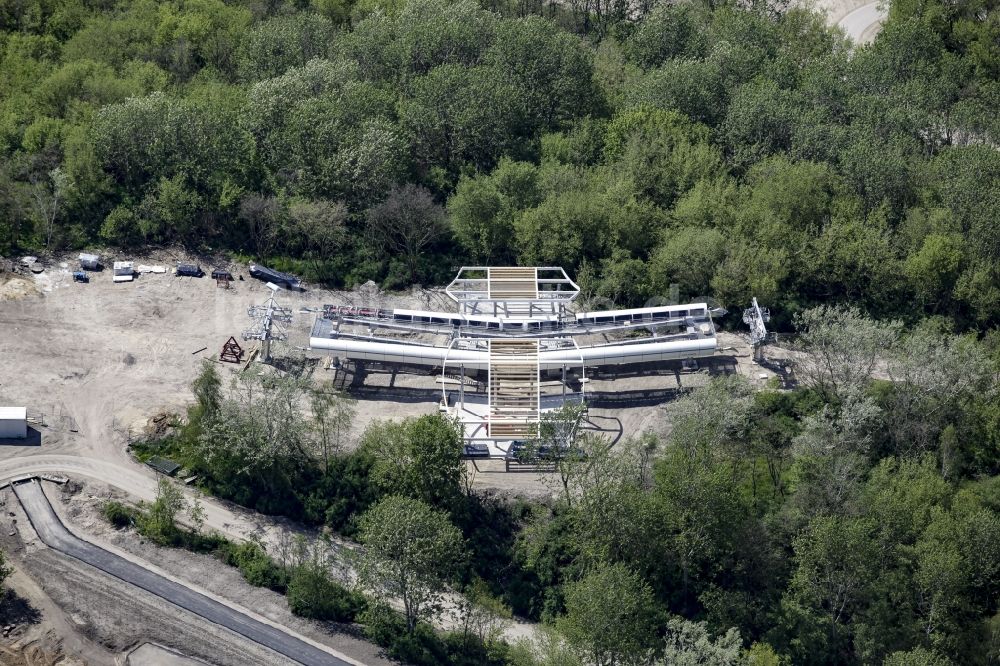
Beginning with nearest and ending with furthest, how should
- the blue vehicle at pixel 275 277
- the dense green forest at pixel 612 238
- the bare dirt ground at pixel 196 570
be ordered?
the bare dirt ground at pixel 196 570, the dense green forest at pixel 612 238, the blue vehicle at pixel 275 277

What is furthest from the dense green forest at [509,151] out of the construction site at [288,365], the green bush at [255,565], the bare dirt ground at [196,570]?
the green bush at [255,565]

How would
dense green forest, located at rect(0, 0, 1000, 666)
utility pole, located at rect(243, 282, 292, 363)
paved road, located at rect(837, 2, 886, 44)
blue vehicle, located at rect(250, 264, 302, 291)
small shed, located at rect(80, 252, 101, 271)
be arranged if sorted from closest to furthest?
dense green forest, located at rect(0, 0, 1000, 666) < utility pole, located at rect(243, 282, 292, 363) < small shed, located at rect(80, 252, 101, 271) < blue vehicle, located at rect(250, 264, 302, 291) < paved road, located at rect(837, 2, 886, 44)

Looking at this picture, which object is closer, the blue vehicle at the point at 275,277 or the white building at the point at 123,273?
the white building at the point at 123,273

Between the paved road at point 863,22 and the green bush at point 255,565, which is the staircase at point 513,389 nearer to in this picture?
the green bush at point 255,565

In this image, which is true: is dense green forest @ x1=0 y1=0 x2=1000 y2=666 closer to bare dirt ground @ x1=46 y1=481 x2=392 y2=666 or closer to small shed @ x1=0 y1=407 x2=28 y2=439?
bare dirt ground @ x1=46 y1=481 x2=392 y2=666

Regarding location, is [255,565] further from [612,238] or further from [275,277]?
[612,238]

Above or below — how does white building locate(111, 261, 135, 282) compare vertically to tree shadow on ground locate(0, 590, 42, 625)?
above

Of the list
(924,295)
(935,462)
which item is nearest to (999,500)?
(935,462)

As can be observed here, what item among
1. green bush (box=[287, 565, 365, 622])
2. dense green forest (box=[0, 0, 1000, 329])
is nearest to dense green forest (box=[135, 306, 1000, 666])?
green bush (box=[287, 565, 365, 622])
